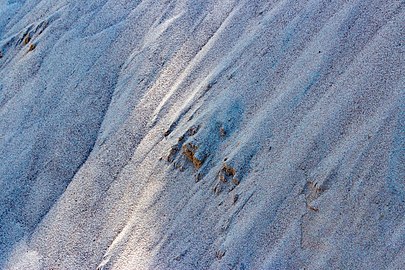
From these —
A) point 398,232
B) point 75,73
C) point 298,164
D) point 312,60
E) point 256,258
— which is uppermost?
point 75,73

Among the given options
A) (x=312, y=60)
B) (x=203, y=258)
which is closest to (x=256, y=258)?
(x=203, y=258)

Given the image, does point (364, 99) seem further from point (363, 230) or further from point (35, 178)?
point (35, 178)

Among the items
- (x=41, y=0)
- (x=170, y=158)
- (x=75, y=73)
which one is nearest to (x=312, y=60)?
(x=170, y=158)

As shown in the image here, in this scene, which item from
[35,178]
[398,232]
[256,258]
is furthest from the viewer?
[35,178]

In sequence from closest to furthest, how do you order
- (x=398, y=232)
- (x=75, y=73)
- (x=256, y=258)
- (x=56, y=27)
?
(x=398, y=232), (x=256, y=258), (x=75, y=73), (x=56, y=27)

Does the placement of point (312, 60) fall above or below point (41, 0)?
below

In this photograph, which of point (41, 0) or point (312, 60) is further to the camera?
point (41, 0)
